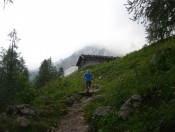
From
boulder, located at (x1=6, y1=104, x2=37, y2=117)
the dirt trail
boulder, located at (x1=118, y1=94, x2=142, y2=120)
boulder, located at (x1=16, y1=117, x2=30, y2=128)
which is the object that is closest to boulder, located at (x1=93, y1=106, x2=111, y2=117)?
the dirt trail

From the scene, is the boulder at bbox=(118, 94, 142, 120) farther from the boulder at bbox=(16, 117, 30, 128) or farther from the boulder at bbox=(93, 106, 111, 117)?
the boulder at bbox=(16, 117, 30, 128)

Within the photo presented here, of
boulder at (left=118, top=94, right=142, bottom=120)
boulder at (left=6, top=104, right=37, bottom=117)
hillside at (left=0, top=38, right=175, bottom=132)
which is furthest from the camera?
boulder at (left=6, top=104, right=37, bottom=117)

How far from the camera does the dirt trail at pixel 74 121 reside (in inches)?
619

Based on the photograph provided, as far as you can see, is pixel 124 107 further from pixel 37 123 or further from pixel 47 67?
pixel 47 67

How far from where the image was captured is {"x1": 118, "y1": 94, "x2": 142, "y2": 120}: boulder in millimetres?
14277

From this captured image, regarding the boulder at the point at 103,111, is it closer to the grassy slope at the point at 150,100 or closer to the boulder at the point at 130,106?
the grassy slope at the point at 150,100

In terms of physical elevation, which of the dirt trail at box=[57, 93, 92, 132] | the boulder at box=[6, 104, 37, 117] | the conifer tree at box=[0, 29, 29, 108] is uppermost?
the conifer tree at box=[0, 29, 29, 108]

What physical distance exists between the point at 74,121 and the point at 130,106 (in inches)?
152

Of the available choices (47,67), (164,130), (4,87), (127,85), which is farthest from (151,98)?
(47,67)

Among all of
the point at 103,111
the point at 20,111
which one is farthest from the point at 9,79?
the point at 103,111

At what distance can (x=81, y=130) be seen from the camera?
1524 cm

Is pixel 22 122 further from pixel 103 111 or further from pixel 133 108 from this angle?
pixel 133 108

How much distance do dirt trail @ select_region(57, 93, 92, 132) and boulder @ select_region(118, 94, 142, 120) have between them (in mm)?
1900

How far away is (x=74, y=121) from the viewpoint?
17.3m
